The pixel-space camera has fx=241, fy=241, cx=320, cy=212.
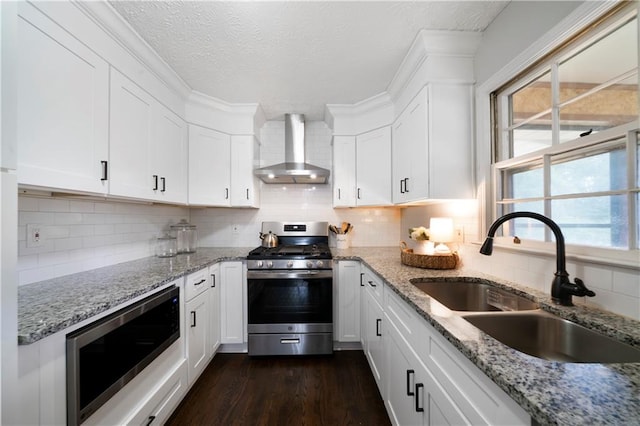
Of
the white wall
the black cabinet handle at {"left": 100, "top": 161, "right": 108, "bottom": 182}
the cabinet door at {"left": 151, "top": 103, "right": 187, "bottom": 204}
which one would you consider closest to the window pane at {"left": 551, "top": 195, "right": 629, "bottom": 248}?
the white wall

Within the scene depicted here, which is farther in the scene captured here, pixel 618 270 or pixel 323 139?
pixel 323 139

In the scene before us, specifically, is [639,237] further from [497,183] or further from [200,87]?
[200,87]

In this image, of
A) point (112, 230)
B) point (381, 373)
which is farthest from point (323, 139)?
point (381, 373)

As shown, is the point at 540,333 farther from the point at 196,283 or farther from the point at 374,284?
the point at 196,283

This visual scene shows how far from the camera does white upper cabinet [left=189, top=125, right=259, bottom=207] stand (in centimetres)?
244

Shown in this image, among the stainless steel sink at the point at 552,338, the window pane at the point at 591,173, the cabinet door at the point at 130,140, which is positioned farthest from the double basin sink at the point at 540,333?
the cabinet door at the point at 130,140

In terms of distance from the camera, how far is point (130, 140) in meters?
1.62

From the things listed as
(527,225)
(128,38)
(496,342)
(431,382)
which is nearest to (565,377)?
(496,342)

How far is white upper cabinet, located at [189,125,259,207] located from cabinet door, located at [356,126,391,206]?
46.3 inches

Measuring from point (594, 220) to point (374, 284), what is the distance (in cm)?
125

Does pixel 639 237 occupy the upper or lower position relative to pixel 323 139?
lower

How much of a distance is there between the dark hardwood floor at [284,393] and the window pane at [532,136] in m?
1.91

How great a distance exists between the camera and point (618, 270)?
0.90 meters

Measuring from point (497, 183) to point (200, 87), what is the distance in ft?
8.38
